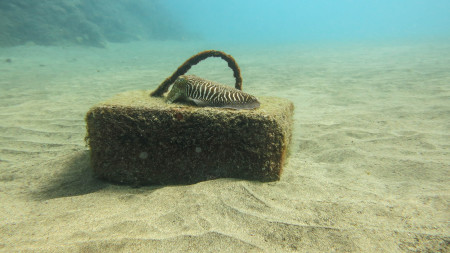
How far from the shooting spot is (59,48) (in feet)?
75.8

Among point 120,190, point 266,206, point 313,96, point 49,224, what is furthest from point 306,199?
point 313,96

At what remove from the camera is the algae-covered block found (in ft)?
7.93

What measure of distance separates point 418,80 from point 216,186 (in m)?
9.16

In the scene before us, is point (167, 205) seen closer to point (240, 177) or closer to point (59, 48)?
point (240, 177)

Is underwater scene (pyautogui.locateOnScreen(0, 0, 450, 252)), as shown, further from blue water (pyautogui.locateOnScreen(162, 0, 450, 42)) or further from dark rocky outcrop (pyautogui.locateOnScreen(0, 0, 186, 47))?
blue water (pyautogui.locateOnScreen(162, 0, 450, 42))

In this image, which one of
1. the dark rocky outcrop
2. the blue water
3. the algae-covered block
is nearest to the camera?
the algae-covered block

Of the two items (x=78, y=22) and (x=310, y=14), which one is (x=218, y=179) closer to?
(x=78, y=22)

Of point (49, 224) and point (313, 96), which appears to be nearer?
point (49, 224)

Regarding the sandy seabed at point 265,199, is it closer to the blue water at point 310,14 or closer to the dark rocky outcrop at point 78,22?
the dark rocky outcrop at point 78,22

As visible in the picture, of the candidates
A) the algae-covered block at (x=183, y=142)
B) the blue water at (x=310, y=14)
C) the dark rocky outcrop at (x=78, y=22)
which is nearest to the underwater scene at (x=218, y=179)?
the algae-covered block at (x=183, y=142)

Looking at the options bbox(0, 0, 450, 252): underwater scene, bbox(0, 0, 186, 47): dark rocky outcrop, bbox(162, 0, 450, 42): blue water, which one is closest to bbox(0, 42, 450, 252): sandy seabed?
bbox(0, 0, 450, 252): underwater scene

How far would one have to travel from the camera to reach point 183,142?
2510mm

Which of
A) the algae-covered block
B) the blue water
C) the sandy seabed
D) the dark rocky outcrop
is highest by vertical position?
the blue water

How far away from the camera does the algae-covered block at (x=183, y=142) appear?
2418 mm
